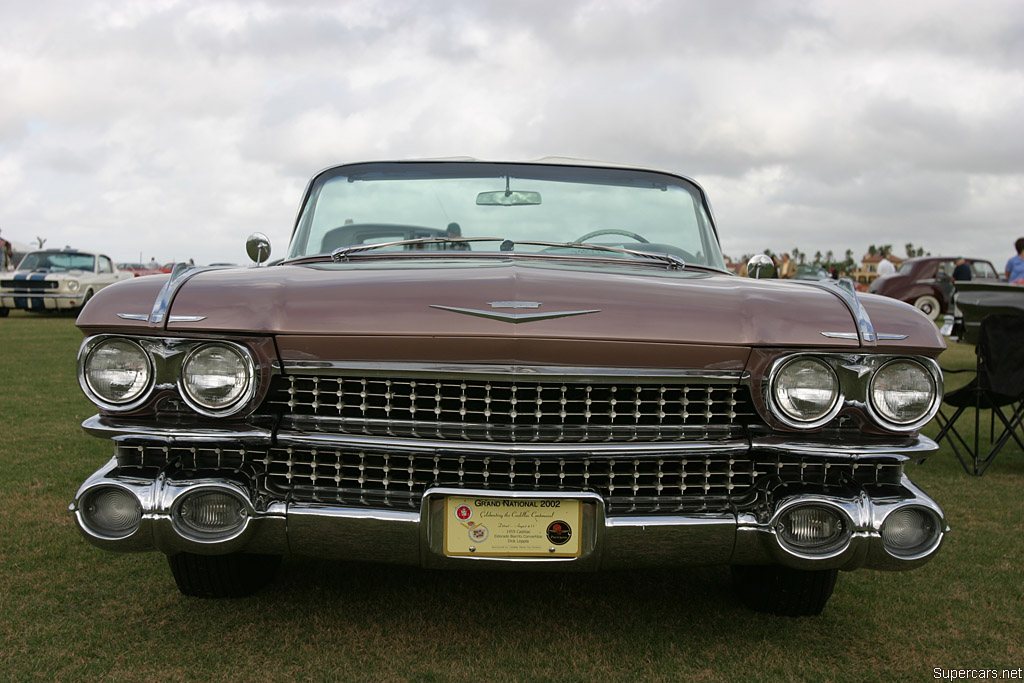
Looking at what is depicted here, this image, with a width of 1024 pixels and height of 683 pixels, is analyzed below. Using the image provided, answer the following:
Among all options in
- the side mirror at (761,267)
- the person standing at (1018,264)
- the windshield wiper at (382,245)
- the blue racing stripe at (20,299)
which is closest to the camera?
the windshield wiper at (382,245)

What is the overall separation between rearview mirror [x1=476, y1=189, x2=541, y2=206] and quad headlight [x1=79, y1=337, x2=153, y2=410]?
1.67m

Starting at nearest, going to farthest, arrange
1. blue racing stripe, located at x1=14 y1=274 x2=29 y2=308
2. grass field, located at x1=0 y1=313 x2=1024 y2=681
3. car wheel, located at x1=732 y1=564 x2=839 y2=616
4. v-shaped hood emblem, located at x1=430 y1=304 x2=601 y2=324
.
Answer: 1. v-shaped hood emblem, located at x1=430 y1=304 x2=601 y2=324
2. grass field, located at x1=0 y1=313 x2=1024 y2=681
3. car wheel, located at x1=732 y1=564 x2=839 y2=616
4. blue racing stripe, located at x1=14 y1=274 x2=29 y2=308

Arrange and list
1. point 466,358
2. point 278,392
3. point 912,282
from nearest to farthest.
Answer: point 466,358 → point 278,392 → point 912,282

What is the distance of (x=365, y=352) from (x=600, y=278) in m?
0.73

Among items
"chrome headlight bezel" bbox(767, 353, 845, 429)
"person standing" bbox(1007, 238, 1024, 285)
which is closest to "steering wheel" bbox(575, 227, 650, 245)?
"chrome headlight bezel" bbox(767, 353, 845, 429)

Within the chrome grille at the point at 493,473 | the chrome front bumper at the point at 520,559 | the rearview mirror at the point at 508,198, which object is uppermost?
the rearview mirror at the point at 508,198

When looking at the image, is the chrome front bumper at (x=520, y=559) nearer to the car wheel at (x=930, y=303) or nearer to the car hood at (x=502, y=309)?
the car hood at (x=502, y=309)

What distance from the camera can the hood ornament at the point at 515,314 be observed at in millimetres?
2262

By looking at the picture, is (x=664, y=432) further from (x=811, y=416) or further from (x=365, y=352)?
(x=365, y=352)

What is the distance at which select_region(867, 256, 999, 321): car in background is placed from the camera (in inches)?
861

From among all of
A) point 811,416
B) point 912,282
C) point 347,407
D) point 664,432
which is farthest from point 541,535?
point 912,282

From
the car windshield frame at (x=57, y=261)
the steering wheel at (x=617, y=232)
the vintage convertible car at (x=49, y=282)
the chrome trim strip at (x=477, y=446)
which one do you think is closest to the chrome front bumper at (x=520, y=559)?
the chrome trim strip at (x=477, y=446)

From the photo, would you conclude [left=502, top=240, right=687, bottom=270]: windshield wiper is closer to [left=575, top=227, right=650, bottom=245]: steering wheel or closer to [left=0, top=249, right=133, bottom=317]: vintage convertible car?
[left=575, top=227, right=650, bottom=245]: steering wheel

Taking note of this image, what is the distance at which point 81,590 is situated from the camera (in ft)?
10.1
